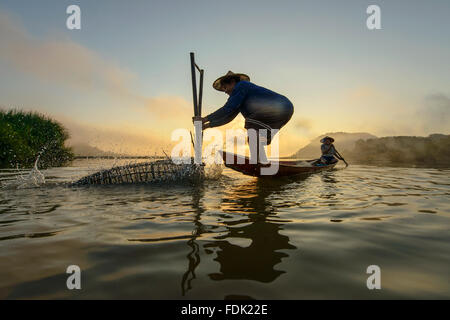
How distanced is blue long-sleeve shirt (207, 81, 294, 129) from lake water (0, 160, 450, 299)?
10.5ft

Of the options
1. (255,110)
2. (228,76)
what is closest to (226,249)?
(255,110)

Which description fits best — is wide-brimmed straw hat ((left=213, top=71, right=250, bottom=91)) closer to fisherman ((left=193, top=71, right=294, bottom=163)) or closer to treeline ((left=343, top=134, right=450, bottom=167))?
fisherman ((left=193, top=71, right=294, bottom=163))

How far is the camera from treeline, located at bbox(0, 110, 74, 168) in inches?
571

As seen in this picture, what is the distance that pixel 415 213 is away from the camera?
3514 mm

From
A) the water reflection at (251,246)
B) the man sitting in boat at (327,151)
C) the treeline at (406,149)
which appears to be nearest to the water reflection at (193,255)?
the water reflection at (251,246)

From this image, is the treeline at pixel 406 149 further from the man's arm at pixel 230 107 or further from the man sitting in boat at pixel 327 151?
the man's arm at pixel 230 107

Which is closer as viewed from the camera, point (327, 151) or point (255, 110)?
point (255, 110)

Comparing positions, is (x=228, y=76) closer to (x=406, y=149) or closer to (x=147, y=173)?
(x=147, y=173)

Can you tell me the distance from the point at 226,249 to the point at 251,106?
5.14 metres

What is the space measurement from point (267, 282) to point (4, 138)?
18.2 meters

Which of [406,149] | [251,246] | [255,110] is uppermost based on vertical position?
[255,110]

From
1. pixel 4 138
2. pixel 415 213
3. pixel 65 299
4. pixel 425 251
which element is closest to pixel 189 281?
pixel 65 299

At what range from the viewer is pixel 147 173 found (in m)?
7.12
